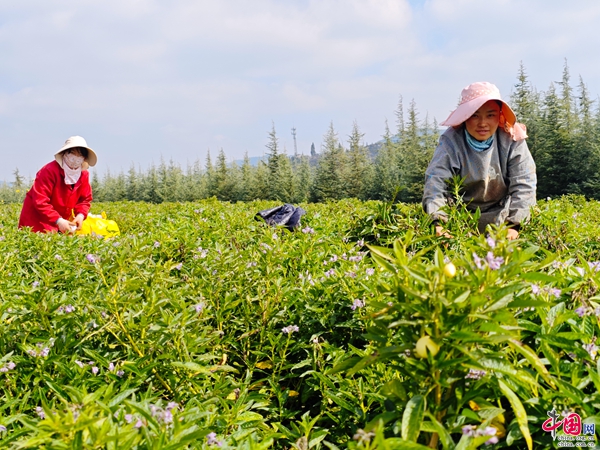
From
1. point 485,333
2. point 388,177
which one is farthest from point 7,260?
point 388,177

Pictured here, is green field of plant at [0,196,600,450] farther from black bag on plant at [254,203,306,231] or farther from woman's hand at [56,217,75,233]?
woman's hand at [56,217,75,233]

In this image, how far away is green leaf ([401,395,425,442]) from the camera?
1055mm

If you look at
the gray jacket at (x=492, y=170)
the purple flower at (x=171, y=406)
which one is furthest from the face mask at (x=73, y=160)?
the purple flower at (x=171, y=406)

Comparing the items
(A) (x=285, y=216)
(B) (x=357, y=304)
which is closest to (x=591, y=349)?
(B) (x=357, y=304)

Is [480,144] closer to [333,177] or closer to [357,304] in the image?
[357,304]

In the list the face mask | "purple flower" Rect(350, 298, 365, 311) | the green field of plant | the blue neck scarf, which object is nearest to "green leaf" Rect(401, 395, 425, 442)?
the green field of plant

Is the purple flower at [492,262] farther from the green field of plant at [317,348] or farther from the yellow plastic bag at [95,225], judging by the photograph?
the yellow plastic bag at [95,225]

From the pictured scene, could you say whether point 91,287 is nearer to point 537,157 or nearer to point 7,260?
point 7,260

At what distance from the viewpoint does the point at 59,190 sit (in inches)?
241

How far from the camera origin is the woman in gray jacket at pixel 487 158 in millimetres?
3725

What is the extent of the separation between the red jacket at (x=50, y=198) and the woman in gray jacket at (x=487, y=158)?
4.57 meters

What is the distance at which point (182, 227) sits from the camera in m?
4.86

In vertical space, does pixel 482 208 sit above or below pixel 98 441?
above

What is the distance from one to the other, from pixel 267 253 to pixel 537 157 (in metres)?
28.0
